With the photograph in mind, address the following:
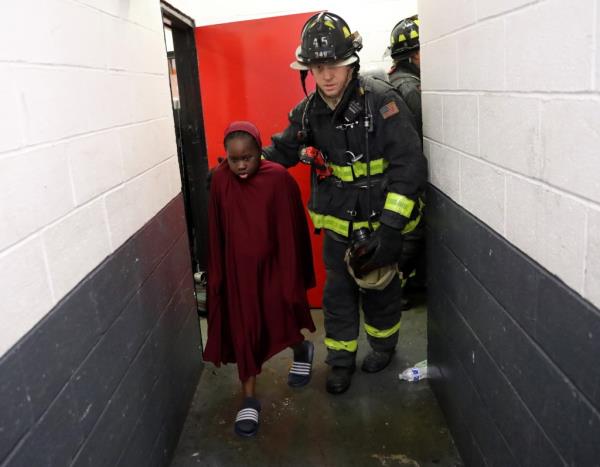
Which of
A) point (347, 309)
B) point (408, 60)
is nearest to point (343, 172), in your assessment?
point (347, 309)

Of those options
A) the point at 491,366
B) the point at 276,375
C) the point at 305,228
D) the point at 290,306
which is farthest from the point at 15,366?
the point at 276,375

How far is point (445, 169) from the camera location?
2135 millimetres

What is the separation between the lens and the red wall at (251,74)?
3359 millimetres

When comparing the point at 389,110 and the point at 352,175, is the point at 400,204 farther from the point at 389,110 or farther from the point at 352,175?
the point at 389,110

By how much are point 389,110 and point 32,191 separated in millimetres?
1693

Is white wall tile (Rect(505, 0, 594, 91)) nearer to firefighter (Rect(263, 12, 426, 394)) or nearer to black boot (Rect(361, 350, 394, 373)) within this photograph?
firefighter (Rect(263, 12, 426, 394))

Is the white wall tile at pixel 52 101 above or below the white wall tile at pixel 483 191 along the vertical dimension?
above

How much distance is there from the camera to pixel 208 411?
2.71 m

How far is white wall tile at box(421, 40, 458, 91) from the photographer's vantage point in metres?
1.92

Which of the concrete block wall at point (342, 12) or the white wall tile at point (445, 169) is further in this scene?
the concrete block wall at point (342, 12)

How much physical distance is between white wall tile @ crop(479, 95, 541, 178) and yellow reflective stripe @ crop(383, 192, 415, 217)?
2.39 feet

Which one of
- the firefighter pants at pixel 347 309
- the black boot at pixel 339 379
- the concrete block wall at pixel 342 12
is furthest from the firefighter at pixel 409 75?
the black boot at pixel 339 379

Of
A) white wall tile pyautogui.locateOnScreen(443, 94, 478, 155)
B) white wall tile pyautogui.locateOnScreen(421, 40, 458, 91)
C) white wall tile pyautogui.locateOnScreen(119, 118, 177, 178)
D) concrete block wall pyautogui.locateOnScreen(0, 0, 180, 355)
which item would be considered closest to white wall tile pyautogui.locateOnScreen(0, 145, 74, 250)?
concrete block wall pyautogui.locateOnScreen(0, 0, 180, 355)

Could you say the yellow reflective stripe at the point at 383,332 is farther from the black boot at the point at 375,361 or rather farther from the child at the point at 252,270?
the child at the point at 252,270
